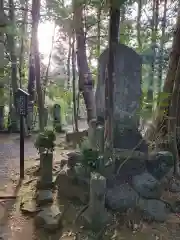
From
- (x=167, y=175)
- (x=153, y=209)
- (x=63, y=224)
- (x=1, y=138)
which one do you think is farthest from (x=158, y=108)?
(x=1, y=138)

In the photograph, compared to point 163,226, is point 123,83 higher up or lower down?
higher up

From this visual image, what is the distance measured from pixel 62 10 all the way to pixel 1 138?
4917 mm

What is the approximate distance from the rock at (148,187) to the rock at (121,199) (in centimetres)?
10

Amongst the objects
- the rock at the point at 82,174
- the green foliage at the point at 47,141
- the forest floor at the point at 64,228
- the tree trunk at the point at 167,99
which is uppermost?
the tree trunk at the point at 167,99

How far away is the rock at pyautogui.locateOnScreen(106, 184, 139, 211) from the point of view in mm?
3411

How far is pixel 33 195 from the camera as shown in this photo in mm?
4039

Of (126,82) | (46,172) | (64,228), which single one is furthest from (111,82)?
(64,228)

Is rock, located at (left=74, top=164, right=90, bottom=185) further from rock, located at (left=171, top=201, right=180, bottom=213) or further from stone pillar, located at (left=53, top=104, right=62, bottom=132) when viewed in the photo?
stone pillar, located at (left=53, top=104, right=62, bottom=132)

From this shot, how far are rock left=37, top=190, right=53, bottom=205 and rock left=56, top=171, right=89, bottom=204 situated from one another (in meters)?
0.16

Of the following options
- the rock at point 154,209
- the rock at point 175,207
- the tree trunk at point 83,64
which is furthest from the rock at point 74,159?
the tree trunk at point 83,64

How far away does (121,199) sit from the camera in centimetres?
344

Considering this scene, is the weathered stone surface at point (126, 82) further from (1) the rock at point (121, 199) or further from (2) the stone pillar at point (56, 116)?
(2) the stone pillar at point (56, 116)

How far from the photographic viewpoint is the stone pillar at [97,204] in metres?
3.02

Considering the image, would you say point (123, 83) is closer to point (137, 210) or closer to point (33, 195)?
point (137, 210)
